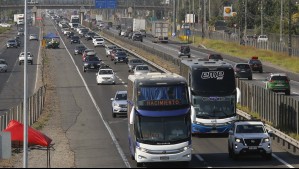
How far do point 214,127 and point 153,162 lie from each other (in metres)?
9.90

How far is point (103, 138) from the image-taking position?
41.0 m

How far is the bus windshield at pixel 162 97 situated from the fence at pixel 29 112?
1236 centimetres

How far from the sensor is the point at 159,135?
1190 inches

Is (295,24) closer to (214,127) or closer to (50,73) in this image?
(50,73)

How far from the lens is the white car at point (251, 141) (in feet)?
106

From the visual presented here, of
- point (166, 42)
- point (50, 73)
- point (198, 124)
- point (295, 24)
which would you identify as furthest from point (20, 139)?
point (166, 42)

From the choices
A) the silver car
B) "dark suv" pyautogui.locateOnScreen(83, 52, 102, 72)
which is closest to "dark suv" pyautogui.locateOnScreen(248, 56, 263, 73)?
"dark suv" pyautogui.locateOnScreen(83, 52, 102, 72)

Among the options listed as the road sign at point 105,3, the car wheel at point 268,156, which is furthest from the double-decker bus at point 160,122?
the road sign at point 105,3

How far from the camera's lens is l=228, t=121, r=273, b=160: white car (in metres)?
32.3

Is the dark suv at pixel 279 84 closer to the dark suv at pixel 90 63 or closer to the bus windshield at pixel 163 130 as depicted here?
the dark suv at pixel 90 63

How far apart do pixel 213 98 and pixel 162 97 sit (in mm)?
9425

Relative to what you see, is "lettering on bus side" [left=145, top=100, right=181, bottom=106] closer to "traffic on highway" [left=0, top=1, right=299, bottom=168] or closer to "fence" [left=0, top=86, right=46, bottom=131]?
"traffic on highway" [left=0, top=1, right=299, bottom=168]

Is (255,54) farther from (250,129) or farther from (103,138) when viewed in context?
(250,129)

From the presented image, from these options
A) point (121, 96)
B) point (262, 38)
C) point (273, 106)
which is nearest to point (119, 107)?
point (121, 96)
